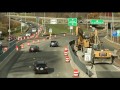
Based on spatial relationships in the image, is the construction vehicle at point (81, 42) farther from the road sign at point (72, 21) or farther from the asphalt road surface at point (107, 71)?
the road sign at point (72, 21)

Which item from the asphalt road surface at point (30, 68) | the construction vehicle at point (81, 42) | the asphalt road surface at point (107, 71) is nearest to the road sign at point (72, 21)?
the construction vehicle at point (81, 42)

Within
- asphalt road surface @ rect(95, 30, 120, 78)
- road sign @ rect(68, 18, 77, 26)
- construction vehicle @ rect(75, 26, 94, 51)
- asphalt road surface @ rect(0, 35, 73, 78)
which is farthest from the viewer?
road sign @ rect(68, 18, 77, 26)

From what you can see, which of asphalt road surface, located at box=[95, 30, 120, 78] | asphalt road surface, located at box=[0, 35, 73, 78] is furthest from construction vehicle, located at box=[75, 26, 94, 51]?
asphalt road surface, located at box=[95, 30, 120, 78]

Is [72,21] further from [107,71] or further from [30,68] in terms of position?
[107,71]

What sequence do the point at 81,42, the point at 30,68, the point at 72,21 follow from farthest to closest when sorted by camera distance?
the point at 72,21 < the point at 81,42 < the point at 30,68

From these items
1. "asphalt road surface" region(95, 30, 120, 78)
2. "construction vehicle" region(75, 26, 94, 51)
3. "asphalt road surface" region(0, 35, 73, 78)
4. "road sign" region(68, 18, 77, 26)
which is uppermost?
"road sign" region(68, 18, 77, 26)

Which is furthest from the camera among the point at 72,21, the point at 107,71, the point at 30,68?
the point at 72,21

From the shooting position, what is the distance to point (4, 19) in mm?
145750

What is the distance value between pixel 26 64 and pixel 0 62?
692 centimetres

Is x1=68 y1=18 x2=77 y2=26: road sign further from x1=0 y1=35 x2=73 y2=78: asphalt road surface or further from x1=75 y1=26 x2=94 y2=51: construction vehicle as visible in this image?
x1=0 y1=35 x2=73 y2=78: asphalt road surface

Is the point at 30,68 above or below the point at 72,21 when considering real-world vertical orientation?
below

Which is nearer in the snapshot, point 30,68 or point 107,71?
point 107,71

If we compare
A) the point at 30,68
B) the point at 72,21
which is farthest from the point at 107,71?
the point at 72,21
